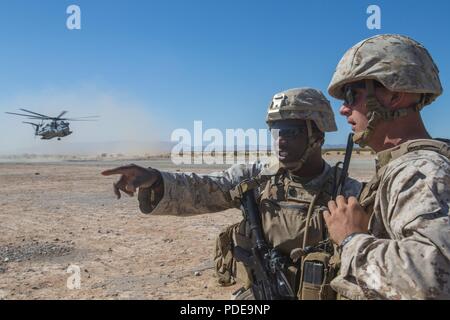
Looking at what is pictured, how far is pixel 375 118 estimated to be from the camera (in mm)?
1882

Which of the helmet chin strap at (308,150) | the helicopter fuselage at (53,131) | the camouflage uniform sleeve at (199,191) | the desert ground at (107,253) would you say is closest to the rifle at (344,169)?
the helmet chin strap at (308,150)

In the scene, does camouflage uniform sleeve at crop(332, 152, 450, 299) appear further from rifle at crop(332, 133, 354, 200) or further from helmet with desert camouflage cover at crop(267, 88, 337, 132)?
helmet with desert camouflage cover at crop(267, 88, 337, 132)

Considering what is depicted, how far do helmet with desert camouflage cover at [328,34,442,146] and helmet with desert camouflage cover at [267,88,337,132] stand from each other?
113 centimetres

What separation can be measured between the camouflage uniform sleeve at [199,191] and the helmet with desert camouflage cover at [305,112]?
1.36 feet

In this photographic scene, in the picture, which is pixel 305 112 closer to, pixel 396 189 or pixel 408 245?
pixel 396 189

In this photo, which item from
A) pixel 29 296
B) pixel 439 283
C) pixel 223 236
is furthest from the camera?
pixel 29 296

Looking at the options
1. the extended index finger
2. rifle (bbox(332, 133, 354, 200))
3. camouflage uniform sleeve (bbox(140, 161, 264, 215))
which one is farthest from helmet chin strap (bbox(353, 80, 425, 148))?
the extended index finger

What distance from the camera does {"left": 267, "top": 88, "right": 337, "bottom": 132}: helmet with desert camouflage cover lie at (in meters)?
3.20

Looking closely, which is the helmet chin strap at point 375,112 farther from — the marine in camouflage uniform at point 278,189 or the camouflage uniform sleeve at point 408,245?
the marine in camouflage uniform at point 278,189

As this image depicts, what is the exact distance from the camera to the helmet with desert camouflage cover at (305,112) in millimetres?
3191

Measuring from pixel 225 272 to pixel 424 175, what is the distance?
2193 millimetres
